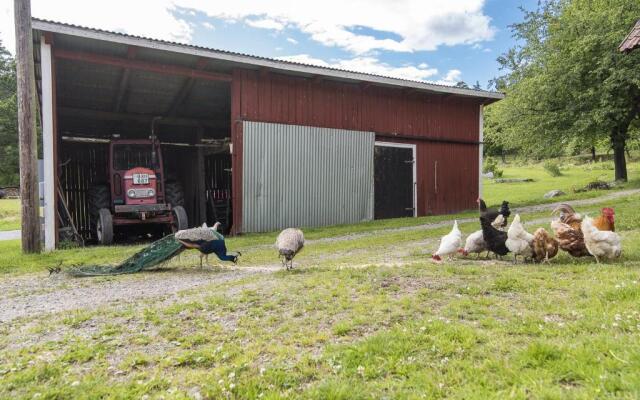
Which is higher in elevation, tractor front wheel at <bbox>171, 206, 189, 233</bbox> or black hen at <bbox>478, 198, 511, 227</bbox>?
black hen at <bbox>478, 198, 511, 227</bbox>

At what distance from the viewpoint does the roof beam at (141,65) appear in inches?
450

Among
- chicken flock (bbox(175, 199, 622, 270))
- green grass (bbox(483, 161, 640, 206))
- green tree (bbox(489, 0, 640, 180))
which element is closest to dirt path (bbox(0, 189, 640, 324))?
chicken flock (bbox(175, 199, 622, 270))

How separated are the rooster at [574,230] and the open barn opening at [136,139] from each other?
32.2 ft

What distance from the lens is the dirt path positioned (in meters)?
5.27

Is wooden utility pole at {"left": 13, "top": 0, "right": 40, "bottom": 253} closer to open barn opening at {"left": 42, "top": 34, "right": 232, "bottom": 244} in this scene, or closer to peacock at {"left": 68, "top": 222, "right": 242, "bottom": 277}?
open barn opening at {"left": 42, "top": 34, "right": 232, "bottom": 244}

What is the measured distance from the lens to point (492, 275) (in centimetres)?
563

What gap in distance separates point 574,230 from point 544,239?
46cm

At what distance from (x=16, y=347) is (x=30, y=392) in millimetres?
1124

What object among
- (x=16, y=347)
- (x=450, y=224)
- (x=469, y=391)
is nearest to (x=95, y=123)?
(x=450, y=224)

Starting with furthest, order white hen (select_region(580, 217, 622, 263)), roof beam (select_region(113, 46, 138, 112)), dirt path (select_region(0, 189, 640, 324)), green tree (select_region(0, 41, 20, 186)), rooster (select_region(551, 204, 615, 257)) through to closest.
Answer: green tree (select_region(0, 41, 20, 186)), roof beam (select_region(113, 46, 138, 112)), rooster (select_region(551, 204, 615, 257)), white hen (select_region(580, 217, 622, 263)), dirt path (select_region(0, 189, 640, 324))

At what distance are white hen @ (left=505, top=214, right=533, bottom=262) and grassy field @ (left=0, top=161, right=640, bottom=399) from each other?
409 millimetres

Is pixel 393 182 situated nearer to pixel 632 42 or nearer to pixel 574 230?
pixel 632 42

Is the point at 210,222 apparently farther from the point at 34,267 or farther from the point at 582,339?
the point at 582,339

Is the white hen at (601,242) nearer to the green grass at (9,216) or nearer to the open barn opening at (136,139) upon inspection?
the open barn opening at (136,139)
